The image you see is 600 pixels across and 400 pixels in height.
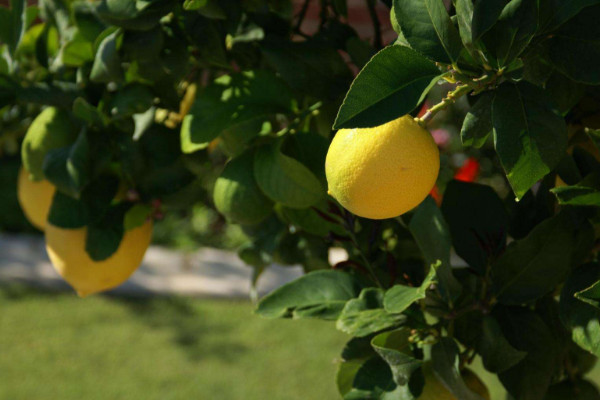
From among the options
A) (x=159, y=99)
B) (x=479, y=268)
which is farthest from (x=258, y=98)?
(x=479, y=268)

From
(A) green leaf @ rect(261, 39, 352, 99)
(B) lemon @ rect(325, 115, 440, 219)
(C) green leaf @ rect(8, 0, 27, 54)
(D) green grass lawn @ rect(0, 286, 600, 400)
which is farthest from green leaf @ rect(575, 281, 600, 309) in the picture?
(D) green grass lawn @ rect(0, 286, 600, 400)

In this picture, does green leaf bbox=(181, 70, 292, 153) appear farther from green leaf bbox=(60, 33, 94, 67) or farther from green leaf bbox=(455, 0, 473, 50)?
green leaf bbox=(455, 0, 473, 50)

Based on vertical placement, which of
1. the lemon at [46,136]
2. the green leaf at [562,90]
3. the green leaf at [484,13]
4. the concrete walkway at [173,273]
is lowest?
the concrete walkway at [173,273]

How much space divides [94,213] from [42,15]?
0.66 feet

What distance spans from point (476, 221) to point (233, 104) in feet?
0.65

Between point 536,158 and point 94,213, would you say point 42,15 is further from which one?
point 536,158

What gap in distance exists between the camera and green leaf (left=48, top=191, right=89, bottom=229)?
2.01ft

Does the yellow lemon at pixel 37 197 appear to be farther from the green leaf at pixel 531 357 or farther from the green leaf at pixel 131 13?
the green leaf at pixel 531 357

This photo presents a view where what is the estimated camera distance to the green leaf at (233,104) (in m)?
0.53

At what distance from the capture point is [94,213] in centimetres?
62

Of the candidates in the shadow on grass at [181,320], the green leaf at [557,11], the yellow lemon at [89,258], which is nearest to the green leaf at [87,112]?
the yellow lemon at [89,258]

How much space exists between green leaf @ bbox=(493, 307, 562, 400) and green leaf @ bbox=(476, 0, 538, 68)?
0.21m

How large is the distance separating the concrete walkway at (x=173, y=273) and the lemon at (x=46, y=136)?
2251 millimetres

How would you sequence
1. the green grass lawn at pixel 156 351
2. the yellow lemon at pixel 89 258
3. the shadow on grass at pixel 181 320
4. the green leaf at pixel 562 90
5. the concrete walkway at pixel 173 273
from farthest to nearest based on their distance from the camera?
1. the concrete walkway at pixel 173 273
2. the shadow on grass at pixel 181 320
3. the green grass lawn at pixel 156 351
4. the yellow lemon at pixel 89 258
5. the green leaf at pixel 562 90
